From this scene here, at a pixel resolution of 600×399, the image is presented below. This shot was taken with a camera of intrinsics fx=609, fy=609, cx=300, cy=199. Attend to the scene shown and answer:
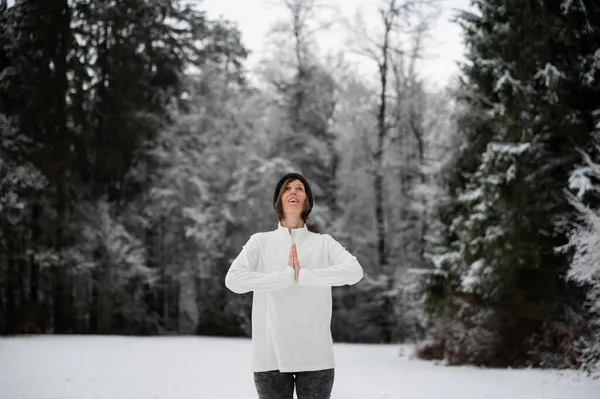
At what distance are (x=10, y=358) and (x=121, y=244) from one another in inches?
372

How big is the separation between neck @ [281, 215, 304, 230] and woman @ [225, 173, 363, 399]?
53mm

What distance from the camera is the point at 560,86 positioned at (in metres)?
9.67

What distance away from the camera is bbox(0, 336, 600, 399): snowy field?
691 cm

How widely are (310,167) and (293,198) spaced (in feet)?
62.5

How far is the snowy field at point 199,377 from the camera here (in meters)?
6.91

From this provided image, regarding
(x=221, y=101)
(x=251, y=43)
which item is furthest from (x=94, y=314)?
(x=251, y=43)

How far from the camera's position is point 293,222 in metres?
2.60

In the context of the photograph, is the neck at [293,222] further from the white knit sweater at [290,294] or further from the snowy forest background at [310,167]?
the snowy forest background at [310,167]

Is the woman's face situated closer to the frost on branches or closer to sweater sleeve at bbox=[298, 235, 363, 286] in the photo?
sweater sleeve at bbox=[298, 235, 363, 286]

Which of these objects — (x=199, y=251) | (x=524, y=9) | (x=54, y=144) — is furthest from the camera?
(x=199, y=251)

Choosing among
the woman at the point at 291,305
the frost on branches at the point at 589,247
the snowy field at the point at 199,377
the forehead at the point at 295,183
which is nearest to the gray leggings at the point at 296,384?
the woman at the point at 291,305

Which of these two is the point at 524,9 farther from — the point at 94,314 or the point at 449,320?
the point at 94,314

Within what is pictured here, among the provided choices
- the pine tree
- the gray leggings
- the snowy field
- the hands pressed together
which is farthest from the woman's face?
the pine tree

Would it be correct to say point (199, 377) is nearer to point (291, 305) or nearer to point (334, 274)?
point (291, 305)
